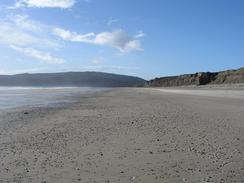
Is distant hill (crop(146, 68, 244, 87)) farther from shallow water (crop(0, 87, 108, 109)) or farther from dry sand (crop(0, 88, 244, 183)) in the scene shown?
dry sand (crop(0, 88, 244, 183))

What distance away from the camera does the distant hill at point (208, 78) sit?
92.2 meters

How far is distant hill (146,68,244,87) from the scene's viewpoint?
92188mm

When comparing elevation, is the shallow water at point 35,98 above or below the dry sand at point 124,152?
above

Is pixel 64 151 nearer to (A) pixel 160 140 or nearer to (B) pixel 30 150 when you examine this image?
(B) pixel 30 150

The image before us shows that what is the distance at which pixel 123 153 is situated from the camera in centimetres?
958

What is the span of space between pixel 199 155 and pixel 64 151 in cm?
306

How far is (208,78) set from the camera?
105188 mm

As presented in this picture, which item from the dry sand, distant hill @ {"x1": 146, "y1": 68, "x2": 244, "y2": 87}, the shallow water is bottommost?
the dry sand

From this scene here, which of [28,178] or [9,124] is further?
[9,124]

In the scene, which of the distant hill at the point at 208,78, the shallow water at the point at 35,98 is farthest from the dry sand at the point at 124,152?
the distant hill at the point at 208,78

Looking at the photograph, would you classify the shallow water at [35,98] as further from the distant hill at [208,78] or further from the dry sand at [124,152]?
the distant hill at [208,78]

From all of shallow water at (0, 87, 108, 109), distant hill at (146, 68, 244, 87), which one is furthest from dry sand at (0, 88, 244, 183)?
distant hill at (146, 68, 244, 87)

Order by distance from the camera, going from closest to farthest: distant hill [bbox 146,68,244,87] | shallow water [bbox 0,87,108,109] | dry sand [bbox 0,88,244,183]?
dry sand [bbox 0,88,244,183]
shallow water [bbox 0,87,108,109]
distant hill [bbox 146,68,244,87]

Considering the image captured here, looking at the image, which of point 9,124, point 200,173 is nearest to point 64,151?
point 200,173
